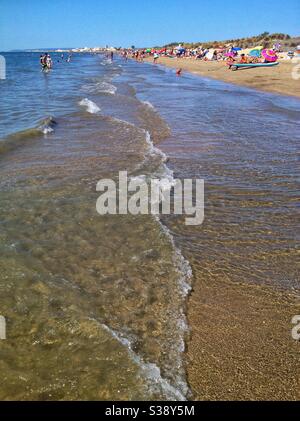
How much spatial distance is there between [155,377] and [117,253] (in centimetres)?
207

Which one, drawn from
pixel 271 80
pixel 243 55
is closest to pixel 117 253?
pixel 271 80

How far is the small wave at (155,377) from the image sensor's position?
282 centimetres

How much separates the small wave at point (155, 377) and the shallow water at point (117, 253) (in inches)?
0.4

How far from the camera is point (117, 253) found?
4820 mm

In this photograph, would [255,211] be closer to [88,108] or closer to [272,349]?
[272,349]

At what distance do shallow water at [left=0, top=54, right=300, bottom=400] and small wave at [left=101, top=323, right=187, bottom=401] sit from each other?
0.01 m

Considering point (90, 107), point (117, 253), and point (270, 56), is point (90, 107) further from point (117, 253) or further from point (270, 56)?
point (270, 56)

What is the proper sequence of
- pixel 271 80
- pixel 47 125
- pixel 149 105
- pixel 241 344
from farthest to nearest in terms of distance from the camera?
pixel 271 80, pixel 149 105, pixel 47 125, pixel 241 344

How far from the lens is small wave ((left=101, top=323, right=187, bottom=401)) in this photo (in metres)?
2.82

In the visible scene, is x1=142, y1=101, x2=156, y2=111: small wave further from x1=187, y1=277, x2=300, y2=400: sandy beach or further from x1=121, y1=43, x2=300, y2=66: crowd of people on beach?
x1=121, y1=43, x2=300, y2=66: crowd of people on beach

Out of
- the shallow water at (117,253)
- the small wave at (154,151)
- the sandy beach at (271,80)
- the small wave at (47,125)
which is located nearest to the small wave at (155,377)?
the shallow water at (117,253)

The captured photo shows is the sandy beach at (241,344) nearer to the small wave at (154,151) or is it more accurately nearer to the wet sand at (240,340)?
the wet sand at (240,340)

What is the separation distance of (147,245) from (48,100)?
17.5 meters

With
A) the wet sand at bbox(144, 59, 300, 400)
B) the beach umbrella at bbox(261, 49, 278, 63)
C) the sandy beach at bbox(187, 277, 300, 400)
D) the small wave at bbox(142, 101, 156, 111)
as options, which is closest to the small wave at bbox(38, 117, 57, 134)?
the small wave at bbox(142, 101, 156, 111)
